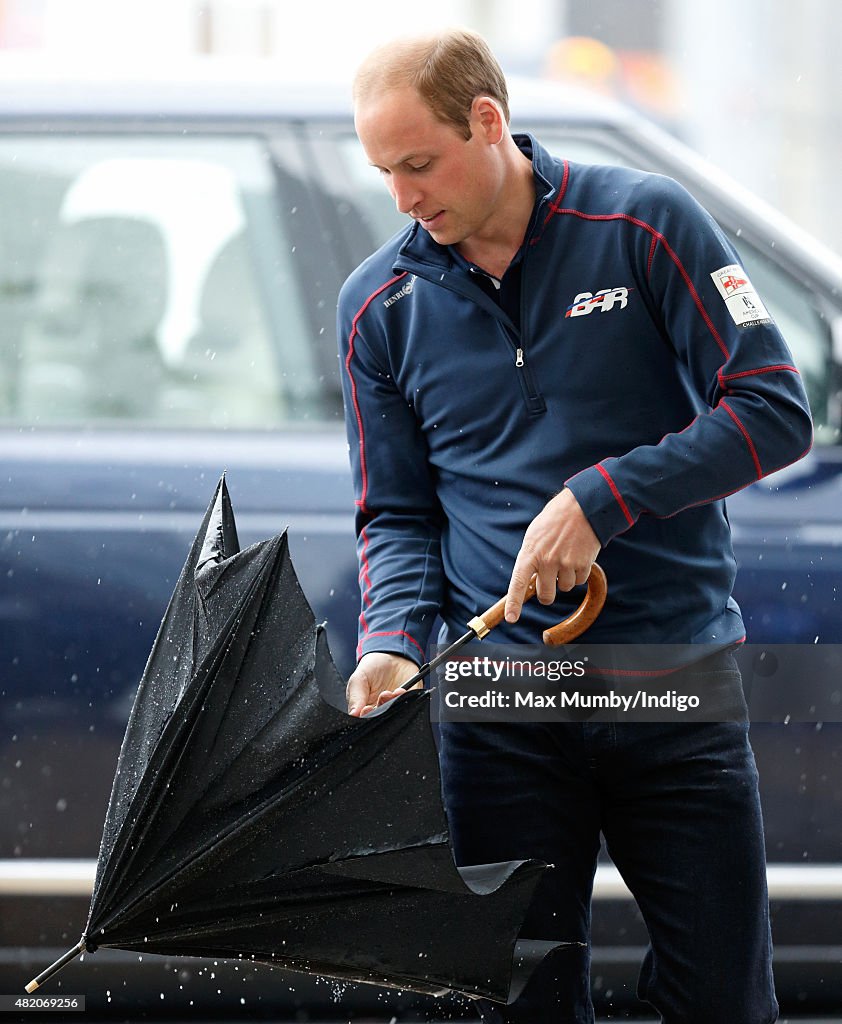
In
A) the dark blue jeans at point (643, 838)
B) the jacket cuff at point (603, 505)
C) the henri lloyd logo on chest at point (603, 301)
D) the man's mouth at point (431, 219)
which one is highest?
the man's mouth at point (431, 219)

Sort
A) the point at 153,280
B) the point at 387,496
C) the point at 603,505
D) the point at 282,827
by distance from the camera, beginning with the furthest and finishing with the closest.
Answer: the point at 153,280 → the point at 387,496 → the point at 282,827 → the point at 603,505

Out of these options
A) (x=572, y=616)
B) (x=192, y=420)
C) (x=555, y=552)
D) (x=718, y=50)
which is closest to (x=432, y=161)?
(x=555, y=552)

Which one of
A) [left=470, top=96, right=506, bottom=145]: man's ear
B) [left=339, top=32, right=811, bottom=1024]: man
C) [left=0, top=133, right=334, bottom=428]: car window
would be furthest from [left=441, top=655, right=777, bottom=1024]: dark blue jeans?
[left=0, top=133, right=334, bottom=428]: car window

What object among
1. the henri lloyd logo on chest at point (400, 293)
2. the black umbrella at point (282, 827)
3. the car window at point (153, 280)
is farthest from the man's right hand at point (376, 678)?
Answer: the car window at point (153, 280)

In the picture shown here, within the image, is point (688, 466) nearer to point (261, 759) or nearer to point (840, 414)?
point (261, 759)

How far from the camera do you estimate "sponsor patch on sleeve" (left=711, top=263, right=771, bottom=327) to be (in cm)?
212

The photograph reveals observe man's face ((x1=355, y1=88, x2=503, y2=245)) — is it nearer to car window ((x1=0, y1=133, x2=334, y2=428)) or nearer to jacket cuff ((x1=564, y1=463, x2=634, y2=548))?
jacket cuff ((x1=564, y1=463, x2=634, y2=548))

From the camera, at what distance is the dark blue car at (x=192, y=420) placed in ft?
9.72

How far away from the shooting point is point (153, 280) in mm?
3252

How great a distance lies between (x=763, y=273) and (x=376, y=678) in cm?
134

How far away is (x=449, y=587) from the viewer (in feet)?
7.97

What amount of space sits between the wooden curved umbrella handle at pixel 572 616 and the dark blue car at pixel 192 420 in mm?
827

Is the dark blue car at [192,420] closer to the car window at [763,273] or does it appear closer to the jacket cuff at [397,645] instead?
the car window at [763,273]

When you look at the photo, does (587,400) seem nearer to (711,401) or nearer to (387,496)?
(711,401)
